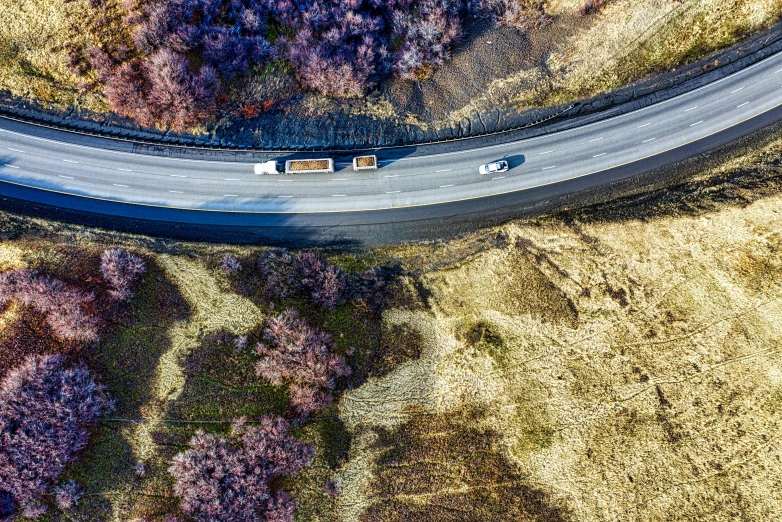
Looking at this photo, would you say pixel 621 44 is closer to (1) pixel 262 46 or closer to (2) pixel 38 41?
(1) pixel 262 46

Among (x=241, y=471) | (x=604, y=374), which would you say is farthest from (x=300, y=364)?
(x=604, y=374)

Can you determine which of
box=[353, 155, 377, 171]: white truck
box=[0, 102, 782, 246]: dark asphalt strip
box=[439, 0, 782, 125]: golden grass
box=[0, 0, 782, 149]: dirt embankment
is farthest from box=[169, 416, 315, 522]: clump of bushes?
box=[439, 0, 782, 125]: golden grass

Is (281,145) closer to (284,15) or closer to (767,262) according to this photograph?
(284,15)

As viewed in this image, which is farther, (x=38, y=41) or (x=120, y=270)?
(x=38, y=41)

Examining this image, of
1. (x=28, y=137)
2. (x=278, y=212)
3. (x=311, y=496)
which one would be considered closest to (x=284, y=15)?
(x=278, y=212)

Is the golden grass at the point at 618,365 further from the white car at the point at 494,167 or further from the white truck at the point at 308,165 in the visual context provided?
the white truck at the point at 308,165

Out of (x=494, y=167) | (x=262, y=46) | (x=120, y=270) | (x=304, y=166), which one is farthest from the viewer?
(x=262, y=46)
